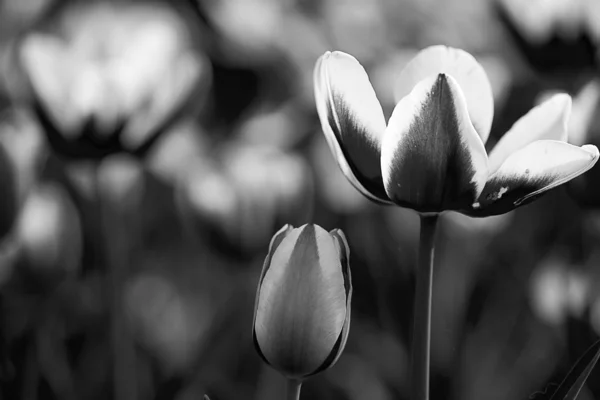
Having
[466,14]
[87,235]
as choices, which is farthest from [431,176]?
[466,14]

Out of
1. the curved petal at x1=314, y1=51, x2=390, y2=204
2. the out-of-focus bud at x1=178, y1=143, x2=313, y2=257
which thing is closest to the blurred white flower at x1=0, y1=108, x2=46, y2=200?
the out-of-focus bud at x1=178, y1=143, x2=313, y2=257

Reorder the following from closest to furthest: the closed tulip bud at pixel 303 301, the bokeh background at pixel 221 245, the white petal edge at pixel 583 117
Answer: the closed tulip bud at pixel 303 301 → the white petal edge at pixel 583 117 → the bokeh background at pixel 221 245

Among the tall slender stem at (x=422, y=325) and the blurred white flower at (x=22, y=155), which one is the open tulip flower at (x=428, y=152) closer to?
the tall slender stem at (x=422, y=325)

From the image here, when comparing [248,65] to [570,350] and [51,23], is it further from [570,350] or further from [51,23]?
[570,350]

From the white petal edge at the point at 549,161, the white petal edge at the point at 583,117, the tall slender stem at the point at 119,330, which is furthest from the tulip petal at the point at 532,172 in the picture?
the tall slender stem at the point at 119,330

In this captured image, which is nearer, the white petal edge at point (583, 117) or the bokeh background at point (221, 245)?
the white petal edge at point (583, 117)

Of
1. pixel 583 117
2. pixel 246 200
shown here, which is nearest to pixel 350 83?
pixel 583 117

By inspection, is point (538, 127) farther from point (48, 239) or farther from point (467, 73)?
point (48, 239)
